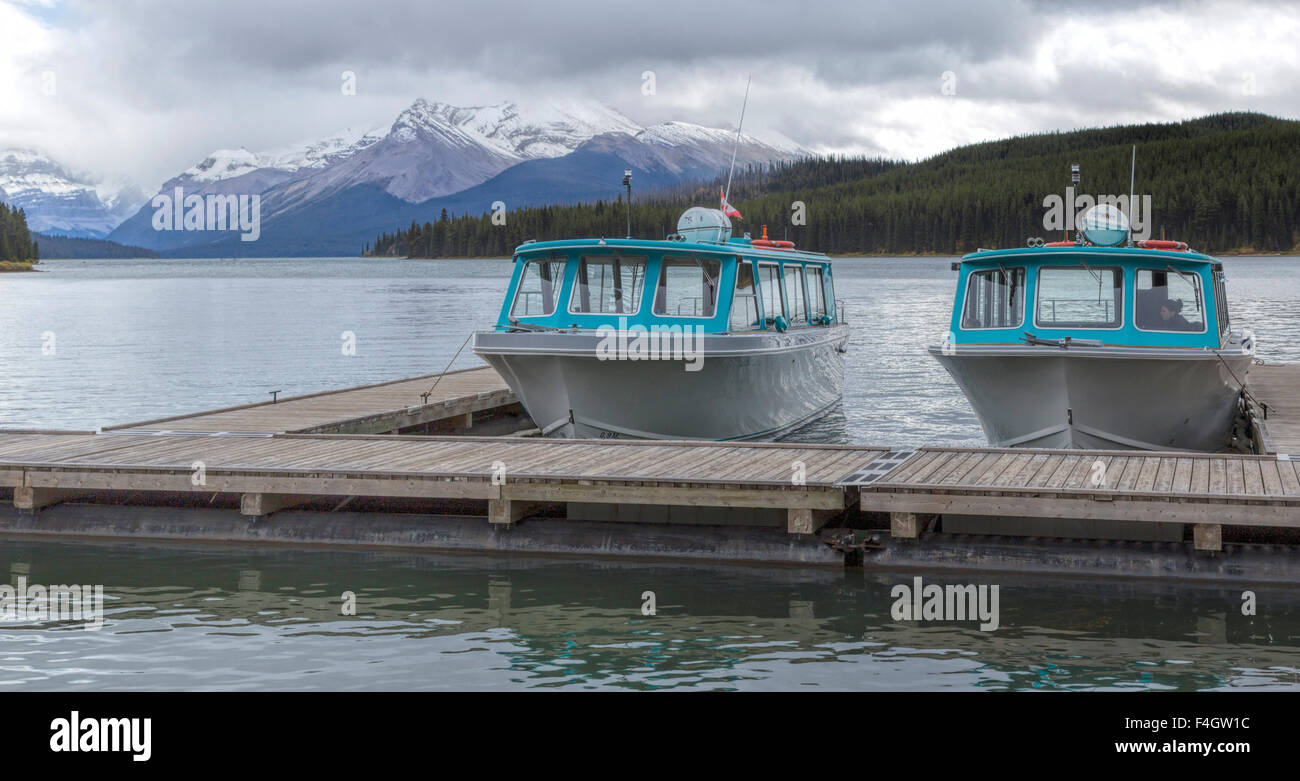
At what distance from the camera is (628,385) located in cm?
1761

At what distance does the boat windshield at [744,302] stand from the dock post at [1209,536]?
8.07 meters

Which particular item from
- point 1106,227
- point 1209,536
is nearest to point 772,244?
point 1106,227

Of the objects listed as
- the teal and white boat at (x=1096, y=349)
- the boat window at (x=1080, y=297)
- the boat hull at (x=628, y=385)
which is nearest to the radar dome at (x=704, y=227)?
the boat hull at (x=628, y=385)

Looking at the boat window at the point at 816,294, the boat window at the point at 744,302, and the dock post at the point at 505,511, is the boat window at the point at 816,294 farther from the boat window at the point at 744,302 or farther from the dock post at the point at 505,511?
the dock post at the point at 505,511

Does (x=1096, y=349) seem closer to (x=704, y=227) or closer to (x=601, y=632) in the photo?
(x=704, y=227)

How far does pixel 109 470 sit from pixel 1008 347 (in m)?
10.7

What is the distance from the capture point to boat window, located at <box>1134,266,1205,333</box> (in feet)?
54.7

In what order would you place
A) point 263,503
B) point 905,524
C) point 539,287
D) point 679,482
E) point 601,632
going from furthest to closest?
point 539,287
point 263,503
point 679,482
point 905,524
point 601,632

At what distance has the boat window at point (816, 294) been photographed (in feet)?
75.9

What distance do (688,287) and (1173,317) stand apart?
6374 millimetres

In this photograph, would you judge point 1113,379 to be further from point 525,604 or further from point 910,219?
point 910,219

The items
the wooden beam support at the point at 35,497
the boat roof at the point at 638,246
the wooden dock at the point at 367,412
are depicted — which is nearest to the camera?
the wooden beam support at the point at 35,497

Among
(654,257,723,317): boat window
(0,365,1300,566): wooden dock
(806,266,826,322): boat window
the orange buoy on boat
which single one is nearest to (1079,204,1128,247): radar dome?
(0,365,1300,566): wooden dock
